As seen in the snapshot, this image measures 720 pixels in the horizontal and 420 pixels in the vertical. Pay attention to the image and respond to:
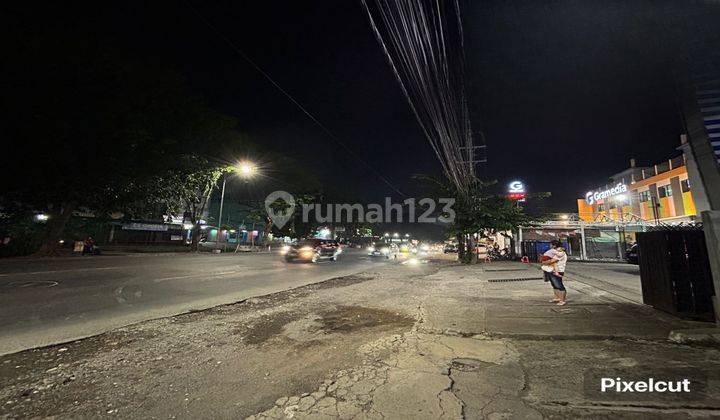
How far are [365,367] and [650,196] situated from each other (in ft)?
155

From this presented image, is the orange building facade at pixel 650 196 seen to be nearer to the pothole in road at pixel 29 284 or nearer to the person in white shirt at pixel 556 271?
the person in white shirt at pixel 556 271

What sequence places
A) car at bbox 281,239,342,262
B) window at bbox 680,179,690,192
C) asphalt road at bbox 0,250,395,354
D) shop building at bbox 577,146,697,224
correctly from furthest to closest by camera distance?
1. window at bbox 680,179,690,192
2. shop building at bbox 577,146,697,224
3. car at bbox 281,239,342,262
4. asphalt road at bbox 0,250,395,354

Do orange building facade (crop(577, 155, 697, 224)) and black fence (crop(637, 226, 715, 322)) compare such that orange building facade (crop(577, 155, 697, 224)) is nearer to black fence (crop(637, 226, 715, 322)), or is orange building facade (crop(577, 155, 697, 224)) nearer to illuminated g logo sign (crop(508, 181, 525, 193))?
illuminated g logo sign (crop(508, 181, 525, 193))

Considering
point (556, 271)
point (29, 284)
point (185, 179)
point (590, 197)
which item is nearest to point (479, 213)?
point (556, 271)

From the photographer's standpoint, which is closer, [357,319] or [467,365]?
[467,365]

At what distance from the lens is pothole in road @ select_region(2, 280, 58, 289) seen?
27.0ft

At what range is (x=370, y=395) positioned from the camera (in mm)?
3107

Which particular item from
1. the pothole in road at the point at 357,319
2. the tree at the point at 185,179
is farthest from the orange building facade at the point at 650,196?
the tree at the point at 185,179

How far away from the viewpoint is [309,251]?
19781mm

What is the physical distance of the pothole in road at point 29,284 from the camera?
822 centimetres

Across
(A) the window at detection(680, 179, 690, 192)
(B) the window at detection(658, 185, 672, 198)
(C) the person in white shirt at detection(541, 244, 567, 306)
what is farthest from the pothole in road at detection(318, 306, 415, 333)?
(B) the window at detection(658, 185, 672, 198)

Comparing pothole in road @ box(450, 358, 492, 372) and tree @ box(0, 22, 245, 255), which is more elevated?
tree @ box(0, 22, 245, 255)

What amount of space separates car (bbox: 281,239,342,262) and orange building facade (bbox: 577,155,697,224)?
22.4m

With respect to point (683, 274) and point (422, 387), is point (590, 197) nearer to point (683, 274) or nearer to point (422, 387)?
point (683, 274)
